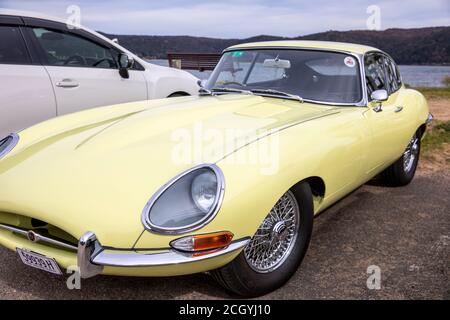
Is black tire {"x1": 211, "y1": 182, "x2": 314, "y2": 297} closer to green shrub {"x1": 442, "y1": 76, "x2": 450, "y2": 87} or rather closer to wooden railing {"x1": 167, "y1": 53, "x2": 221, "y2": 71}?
wooden railing {"x1": 167, "y1": 53, "x2": 221, "y2": 71}

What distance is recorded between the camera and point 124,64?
5199 mm

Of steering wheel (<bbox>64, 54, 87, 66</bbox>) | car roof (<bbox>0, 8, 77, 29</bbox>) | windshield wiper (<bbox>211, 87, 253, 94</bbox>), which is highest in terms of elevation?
car roof (<bbox>0, 8, 77, 29</bbox>)

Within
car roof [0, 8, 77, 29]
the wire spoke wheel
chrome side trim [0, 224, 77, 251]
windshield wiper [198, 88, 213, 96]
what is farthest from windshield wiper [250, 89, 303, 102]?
car roof [0, 8, 77, 29]

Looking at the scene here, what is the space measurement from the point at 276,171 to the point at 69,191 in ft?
3.57

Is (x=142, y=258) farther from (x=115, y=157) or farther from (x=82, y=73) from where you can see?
(x=82, y=73)

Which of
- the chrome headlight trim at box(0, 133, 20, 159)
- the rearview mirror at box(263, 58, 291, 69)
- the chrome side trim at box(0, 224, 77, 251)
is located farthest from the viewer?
the rearview mirror at box(263, 58, 291, 69)

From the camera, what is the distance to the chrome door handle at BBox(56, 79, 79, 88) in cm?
464

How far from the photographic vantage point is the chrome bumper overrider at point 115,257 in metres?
2.09

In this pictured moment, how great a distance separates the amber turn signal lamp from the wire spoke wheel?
31 centimetres

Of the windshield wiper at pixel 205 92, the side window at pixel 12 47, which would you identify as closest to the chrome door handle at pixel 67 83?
the side window at pixel 12 47

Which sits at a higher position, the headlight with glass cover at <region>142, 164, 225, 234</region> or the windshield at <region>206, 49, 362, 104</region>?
the windshield at <region>206, 49, 362, 104</region>

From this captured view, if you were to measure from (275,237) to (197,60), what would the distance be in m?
14.3

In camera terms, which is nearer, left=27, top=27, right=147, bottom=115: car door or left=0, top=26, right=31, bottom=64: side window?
left=0, top=26, right=31, bottom=64: side window

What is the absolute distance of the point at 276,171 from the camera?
2.43m
